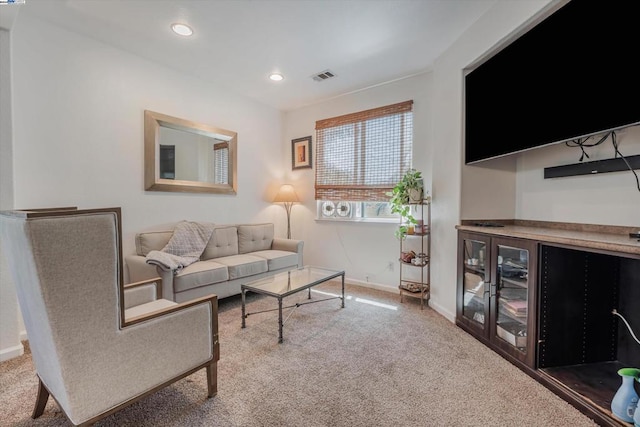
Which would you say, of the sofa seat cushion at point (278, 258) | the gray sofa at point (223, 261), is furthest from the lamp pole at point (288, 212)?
the sofa seat cushion at point (278, 258)

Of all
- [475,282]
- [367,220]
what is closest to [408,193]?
[367,220]

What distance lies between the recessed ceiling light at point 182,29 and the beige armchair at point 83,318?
6.86ft

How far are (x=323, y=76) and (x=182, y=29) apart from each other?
1573 mm

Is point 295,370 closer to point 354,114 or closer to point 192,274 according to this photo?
point 192,274

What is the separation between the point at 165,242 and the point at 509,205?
3516mm

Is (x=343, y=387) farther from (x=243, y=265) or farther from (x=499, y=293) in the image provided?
(x=243, y=265)

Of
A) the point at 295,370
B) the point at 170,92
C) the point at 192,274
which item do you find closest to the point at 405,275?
the point at 295,370

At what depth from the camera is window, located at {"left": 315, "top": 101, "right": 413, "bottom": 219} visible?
11.8ft

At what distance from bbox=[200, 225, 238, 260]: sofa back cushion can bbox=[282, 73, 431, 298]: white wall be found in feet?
4.00

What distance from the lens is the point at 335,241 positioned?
422cm

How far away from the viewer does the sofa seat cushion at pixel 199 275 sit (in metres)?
2.67

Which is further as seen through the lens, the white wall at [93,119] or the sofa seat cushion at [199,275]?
the sofa seat cushion at [199,275]

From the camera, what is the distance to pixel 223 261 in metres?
3.25

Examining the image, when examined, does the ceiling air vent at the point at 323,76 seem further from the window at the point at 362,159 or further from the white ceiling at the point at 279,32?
the window at the point at 362,159
